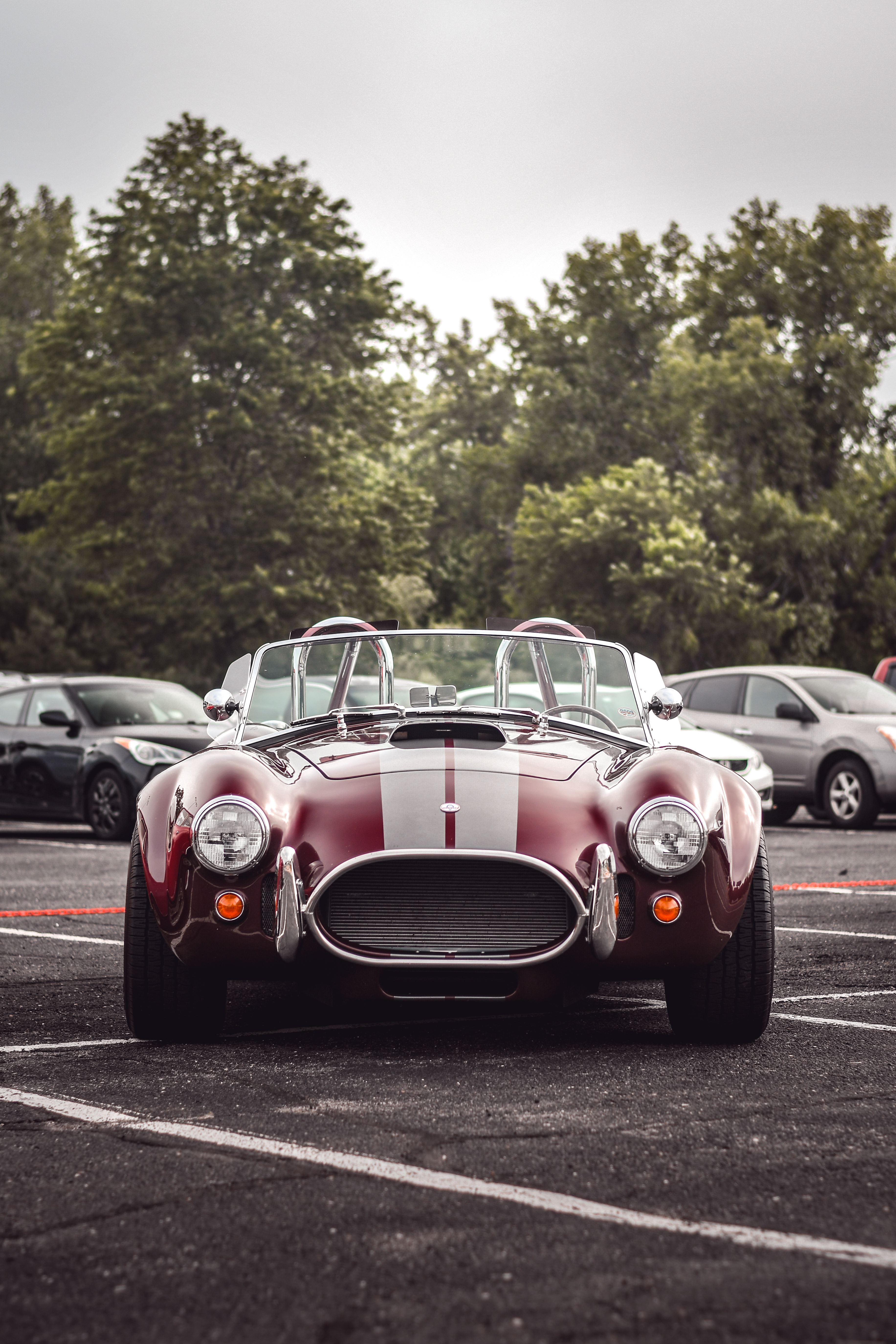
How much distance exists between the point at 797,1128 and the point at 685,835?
112cm

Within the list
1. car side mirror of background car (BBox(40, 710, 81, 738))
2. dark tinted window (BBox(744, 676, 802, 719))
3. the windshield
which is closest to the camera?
the windshield

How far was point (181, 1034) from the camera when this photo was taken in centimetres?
525

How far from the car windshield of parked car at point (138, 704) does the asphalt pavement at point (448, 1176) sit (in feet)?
29.4

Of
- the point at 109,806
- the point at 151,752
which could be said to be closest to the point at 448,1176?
the point at 151,752

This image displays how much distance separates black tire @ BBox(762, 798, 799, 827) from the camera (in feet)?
53.7

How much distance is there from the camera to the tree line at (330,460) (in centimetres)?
3481

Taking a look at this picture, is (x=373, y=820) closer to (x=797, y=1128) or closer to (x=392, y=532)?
(x=797, y=1128)

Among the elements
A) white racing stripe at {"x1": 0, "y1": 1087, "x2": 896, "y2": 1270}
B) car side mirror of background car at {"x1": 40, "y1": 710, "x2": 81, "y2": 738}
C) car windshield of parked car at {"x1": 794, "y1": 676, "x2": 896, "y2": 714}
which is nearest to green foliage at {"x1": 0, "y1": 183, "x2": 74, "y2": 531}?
car side mirror of background car at {"x1": 40, "y1": 710, "x2": 81, "y2": 738}

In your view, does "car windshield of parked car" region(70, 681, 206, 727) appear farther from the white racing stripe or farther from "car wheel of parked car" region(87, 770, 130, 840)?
the white racing stripe

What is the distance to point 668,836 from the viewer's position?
493cm

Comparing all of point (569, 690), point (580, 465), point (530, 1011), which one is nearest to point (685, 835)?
point (530, 1011)

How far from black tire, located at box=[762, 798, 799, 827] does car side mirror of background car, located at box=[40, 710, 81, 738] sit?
22.9 ft

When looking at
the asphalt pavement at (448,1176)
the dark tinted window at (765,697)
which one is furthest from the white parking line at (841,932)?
the dark tinted window at (765,697)

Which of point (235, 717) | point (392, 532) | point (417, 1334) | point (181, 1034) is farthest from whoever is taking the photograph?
point (392, 532)
